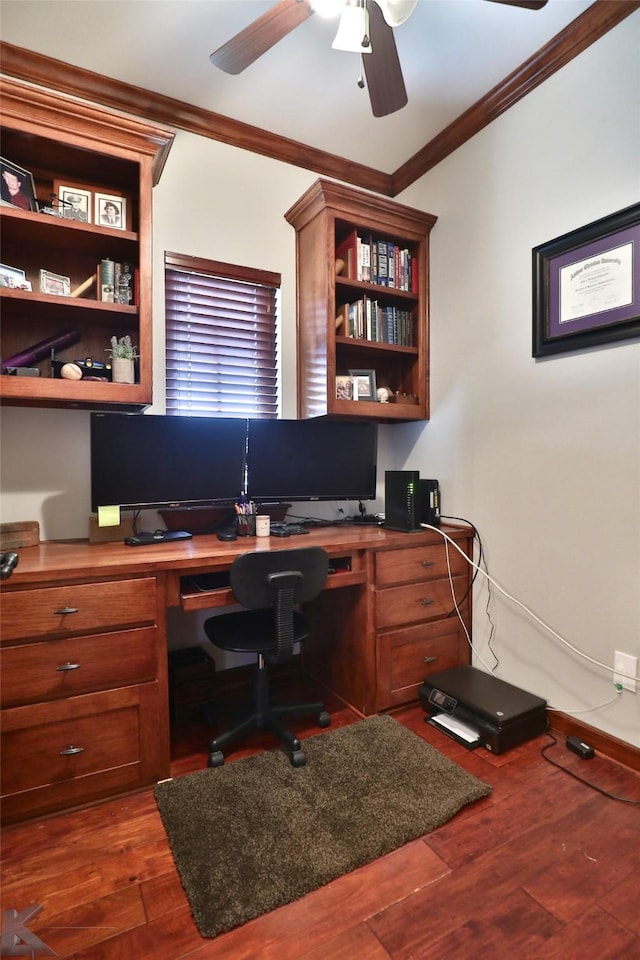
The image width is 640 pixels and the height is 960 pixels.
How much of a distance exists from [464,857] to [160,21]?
3.07 metres

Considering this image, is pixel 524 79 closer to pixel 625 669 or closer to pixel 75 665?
pixel 625 669

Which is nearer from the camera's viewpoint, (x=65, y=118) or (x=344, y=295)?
(x=65, y=118)

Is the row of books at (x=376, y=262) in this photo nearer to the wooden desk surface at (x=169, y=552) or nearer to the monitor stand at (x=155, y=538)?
the wooden desk surface at (x=169, y=552)

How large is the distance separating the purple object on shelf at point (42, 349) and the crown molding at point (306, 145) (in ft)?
3.56

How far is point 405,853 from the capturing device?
135cm

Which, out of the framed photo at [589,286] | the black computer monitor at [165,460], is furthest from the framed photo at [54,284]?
the framed photo at [589,286]

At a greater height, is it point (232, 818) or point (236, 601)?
point (236, 601)

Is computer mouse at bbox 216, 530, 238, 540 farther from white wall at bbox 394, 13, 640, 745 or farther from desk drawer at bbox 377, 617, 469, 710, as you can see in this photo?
white wall at bbox 394, 13, 640, 745

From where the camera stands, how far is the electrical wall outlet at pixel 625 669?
5.61 feet

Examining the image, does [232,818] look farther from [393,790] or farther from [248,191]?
[248,191]

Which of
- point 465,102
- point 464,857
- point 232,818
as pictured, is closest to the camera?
point 464,857

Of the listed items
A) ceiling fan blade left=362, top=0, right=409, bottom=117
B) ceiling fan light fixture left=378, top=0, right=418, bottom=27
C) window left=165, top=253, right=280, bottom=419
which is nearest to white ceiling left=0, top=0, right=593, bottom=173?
ceiling fan blade left=362, top=0, right=409, bottom=117

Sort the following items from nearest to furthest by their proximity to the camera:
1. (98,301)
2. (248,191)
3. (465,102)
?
1. (98,301)
2. (465,102)
3. (248,191)

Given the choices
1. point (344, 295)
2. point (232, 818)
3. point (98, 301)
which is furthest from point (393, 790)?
Answer: point (344, 295)
